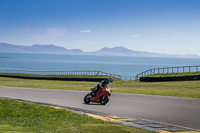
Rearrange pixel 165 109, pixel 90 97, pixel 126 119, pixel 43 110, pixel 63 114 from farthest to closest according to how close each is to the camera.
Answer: pixel 90 97, pixel 165 109, pixel 43 110, pixel 63 114, pixel 126 119

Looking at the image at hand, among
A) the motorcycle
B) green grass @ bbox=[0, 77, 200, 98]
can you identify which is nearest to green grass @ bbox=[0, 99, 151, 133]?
the motorcycle

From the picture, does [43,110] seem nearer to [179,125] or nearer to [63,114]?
[63,114]

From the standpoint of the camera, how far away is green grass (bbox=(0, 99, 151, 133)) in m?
8.18

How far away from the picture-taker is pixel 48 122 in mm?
9477

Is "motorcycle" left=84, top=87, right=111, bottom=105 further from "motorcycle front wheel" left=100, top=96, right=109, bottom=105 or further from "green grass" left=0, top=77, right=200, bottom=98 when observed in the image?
"green grass" left=0, top=77, right=200, bottom=98

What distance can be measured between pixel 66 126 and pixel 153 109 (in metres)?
5.64

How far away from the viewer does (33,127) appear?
8672 mm

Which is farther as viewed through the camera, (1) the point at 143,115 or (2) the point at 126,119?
(1) the point at 143,115

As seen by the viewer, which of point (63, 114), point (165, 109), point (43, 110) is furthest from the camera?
point (165, 109)

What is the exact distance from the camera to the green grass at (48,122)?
818 cm

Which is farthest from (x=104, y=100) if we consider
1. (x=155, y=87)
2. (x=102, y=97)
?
(x=155, y=87)

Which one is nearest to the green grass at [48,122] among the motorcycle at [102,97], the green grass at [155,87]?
the motorcycle at [102,97]

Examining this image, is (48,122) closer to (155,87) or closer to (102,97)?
(102,97)

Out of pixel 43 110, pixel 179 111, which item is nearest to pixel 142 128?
pixel 179 111
